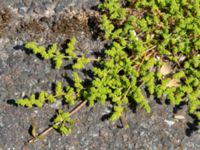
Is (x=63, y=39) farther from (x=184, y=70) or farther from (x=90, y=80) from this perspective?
(x=184, y=70)

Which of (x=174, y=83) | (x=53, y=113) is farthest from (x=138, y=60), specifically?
(x=53, y=113)

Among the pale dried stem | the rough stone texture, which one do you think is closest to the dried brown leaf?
the rough stone texture

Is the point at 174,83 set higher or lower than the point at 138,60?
lower

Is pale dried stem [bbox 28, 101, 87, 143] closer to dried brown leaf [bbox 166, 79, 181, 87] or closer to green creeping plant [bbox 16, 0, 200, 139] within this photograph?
green creeping plant [bbox 16, 0, 200, 139]

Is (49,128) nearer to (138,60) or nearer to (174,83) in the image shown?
(138,60)

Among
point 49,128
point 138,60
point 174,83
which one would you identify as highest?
point 138,60

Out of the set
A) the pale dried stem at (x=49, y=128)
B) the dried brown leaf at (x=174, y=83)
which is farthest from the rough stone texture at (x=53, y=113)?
the dried brown leaf at (x=174, y=83)
